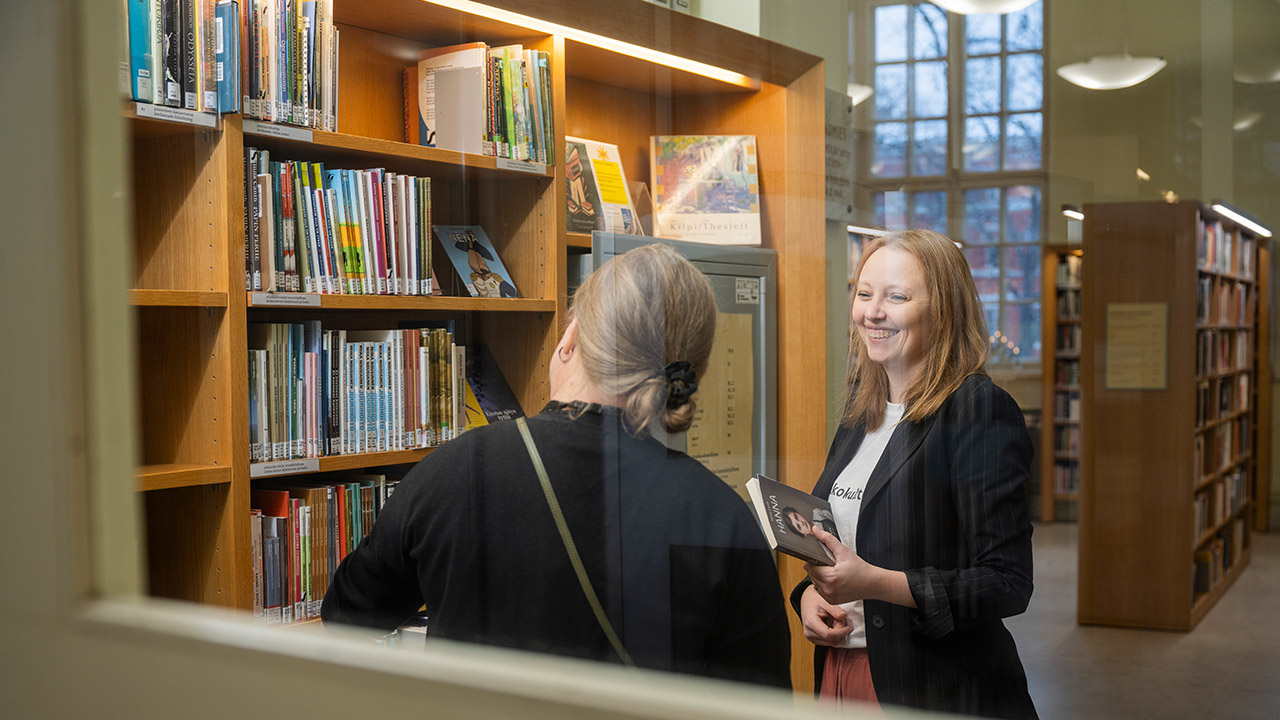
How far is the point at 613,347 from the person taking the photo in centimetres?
129

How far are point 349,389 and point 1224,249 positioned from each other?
1.65 metres

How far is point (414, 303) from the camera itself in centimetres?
209

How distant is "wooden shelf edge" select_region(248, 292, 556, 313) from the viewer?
1.85 meters

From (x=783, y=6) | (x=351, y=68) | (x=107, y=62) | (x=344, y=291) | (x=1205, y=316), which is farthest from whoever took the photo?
(x=783, y=6)

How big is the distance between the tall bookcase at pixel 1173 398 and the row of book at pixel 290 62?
58.8 inches

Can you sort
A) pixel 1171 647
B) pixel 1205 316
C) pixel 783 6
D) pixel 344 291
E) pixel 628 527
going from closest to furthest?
pixel 628 527
pixel 1205 316
pixel 1171 647
pixel 344 291
pixel 783 6

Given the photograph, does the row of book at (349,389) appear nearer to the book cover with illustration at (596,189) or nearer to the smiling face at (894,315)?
the book cover with illustration at (596,189)

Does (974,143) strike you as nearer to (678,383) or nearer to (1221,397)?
(1221,397)

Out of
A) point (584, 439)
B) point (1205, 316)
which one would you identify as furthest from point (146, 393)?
point (1205, 316)

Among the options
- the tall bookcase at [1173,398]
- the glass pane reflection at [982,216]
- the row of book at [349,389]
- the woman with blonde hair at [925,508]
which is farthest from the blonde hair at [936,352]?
the row of book at [349,389]

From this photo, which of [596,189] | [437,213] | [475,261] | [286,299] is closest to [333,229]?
[286,299]

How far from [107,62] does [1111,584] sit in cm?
185

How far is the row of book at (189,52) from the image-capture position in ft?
5.16

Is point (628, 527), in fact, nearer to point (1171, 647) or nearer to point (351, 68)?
point (1171, 647)
